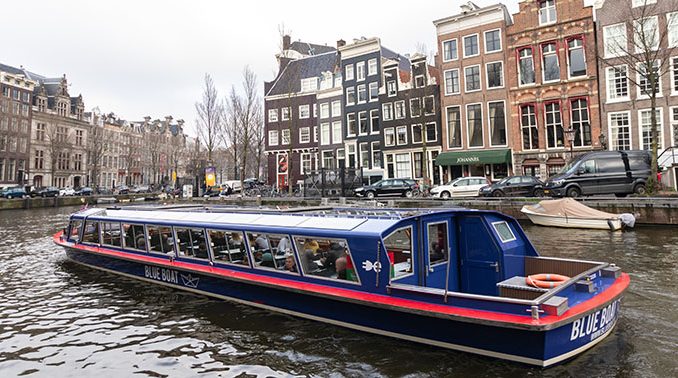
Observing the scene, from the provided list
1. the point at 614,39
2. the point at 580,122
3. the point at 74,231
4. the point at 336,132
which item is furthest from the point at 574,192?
the point at 336,132

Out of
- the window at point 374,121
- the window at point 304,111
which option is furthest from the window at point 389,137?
the window at point 304,111

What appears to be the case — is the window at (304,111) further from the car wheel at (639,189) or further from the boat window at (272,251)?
the boat window at (272,251)

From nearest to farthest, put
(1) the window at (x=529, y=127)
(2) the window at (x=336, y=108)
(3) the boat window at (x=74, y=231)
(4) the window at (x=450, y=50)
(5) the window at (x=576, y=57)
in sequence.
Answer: (3) the boat window at (x=74, y=231), (5) the window at (x=576, y=57), (1) the window at (x=529, y=127), (4) the window at (x=450, y=50), (2) the window at (x=336, y=108)

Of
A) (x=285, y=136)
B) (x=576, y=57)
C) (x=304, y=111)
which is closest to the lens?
(x=576, y=57)

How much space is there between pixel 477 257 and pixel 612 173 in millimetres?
17821

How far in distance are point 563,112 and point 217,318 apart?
30439mm

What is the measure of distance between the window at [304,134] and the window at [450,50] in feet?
60.5

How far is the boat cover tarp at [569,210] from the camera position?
59.9ft

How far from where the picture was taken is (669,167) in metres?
23.8

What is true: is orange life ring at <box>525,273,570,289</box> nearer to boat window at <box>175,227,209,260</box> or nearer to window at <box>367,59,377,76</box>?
boat window at <box>175,227,209,260</box>

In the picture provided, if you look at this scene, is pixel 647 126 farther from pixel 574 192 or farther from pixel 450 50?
pixel 450 50

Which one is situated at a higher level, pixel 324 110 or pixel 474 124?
pixel 324 110

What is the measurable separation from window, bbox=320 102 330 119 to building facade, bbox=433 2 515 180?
1469 cm

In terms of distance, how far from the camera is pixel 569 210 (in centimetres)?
1881
